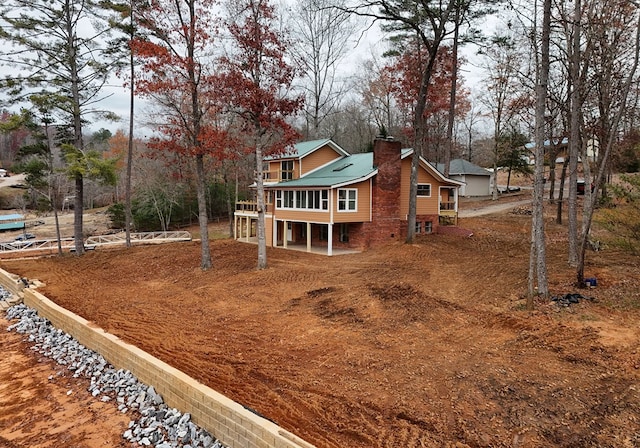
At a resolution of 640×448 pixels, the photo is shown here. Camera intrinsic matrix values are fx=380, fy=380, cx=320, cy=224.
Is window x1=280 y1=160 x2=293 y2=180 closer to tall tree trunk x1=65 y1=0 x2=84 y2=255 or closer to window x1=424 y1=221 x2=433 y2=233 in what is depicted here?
window x1=424 y1=221 x2=433 y2=233

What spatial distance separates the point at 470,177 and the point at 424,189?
18850 mm

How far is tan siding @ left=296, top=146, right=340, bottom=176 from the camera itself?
73.6 feet

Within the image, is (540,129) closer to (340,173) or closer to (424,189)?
(340,173)

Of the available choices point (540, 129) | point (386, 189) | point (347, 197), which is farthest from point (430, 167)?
point (540, 129)

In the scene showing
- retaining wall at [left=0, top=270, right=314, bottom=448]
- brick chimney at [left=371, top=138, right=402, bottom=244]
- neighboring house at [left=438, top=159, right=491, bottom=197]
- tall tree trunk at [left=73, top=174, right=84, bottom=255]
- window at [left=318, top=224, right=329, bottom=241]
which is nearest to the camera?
retaining wall at [left=0, top=270, right=314, bottom=448]

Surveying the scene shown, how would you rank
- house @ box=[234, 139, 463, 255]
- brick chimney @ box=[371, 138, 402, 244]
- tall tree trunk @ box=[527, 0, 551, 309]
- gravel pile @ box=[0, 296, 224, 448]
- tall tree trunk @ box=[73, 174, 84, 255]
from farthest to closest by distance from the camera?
tall tree trunk @ box=[73, 174, 84, 255] < brick chimney @ box=[371, 138, 402, 244] < house @ box=[234, 139, 463, 255] < tall tree trunk @ box=[527, 0, 551, 309] < gravel pile @ box=[0, 296, 224, 448]

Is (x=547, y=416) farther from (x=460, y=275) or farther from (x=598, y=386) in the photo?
(x=460, y=275)

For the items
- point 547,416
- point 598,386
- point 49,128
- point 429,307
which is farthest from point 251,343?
point 49,128

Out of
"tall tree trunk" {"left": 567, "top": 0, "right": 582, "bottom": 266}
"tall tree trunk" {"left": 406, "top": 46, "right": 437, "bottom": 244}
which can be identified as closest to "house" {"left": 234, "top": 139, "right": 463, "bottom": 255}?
"tall tree trunk" {"left": 406, "top": 46, "right": 437, "bottom": 244}

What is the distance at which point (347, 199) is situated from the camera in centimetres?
1841

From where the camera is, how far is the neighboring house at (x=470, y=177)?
36.8 metres

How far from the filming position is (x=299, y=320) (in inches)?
357

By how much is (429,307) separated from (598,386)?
4208 millimetres

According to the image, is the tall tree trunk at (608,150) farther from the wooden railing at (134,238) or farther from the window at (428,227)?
the wooden railing at (134,238)
